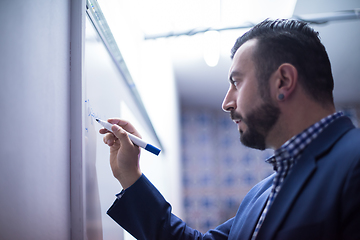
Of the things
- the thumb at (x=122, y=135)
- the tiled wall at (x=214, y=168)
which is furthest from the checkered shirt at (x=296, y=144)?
the tiled wall at (x=214, y=168)

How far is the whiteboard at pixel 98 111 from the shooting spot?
47cm

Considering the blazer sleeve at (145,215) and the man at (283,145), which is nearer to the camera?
the man at (283,145)

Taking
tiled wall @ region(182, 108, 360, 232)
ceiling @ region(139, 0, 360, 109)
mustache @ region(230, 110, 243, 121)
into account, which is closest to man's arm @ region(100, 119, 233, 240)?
mustache @ region(230, 110, 243, 121)

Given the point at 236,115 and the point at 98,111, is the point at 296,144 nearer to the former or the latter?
the point at 236,115

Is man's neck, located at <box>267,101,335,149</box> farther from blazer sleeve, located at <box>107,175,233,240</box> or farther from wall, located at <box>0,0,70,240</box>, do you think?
wall, located at <box>0,0,70,240</box>

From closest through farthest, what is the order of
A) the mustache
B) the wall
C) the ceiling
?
1. the wall
2. the mustache
3. the ceiling

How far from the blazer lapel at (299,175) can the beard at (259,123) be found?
0.35 feet

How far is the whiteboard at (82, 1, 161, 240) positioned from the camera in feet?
1.53

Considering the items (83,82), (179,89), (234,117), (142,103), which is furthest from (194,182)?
(83,82)

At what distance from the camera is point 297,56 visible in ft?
1.90

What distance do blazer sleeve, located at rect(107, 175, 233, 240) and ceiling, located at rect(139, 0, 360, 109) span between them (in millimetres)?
886

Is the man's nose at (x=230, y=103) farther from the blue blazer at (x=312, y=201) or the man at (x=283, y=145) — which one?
the blue blazer at (x=312, y=201)

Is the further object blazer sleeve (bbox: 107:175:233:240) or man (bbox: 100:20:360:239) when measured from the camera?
blazer sleeve (bbox: 107:175:233:240)

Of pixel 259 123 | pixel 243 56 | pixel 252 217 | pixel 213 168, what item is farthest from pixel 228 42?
pixel 213 168
